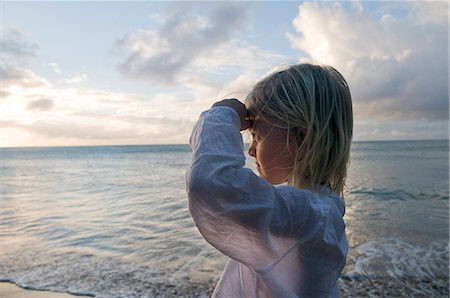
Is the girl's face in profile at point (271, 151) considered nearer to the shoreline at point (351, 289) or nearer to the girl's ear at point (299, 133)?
the girl's ear at point (299, 133)

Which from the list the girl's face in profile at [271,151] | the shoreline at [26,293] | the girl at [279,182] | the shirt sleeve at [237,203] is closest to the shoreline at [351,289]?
the shoreline at [26,293]

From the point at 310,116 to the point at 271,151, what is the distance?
18cm

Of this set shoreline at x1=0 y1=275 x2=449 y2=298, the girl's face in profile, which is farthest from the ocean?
the girl's face in profile

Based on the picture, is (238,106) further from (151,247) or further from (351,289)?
(151,247)

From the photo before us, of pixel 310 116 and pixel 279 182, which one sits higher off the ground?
pixel 310 116

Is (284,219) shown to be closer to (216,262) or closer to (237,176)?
(237,176)

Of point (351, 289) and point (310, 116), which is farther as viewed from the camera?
point (351, 289)

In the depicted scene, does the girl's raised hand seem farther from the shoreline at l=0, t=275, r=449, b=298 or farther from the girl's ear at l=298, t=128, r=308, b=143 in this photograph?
the shoreline at l=0, t=275, r=449, b=298

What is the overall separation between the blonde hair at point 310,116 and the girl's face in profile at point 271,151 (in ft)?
0.06

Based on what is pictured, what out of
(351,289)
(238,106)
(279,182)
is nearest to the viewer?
(238,106)

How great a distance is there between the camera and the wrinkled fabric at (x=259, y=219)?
3.83 feet

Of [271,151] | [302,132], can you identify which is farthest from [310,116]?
[271,151]

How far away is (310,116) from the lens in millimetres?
1398

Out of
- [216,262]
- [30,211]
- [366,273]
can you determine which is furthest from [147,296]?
[30,211]
